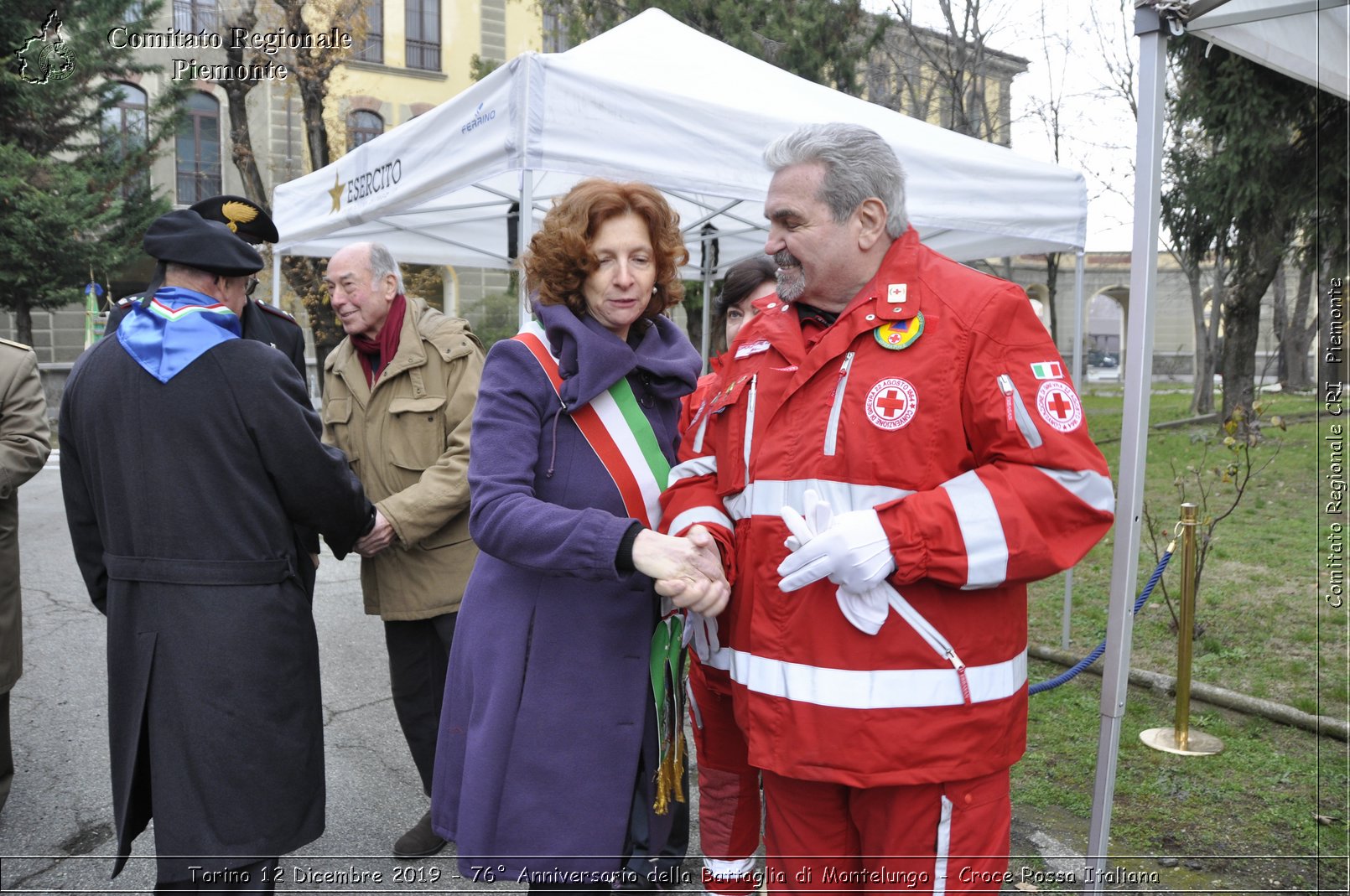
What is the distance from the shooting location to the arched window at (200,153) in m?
24.8

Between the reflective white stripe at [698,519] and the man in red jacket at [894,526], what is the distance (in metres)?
0.04

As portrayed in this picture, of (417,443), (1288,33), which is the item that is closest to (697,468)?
(417,443)

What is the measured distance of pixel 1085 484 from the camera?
67.9 inches

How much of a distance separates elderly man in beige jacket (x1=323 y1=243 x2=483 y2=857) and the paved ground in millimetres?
229

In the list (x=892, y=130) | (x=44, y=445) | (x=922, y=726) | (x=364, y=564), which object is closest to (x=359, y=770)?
(x=364, y=564)

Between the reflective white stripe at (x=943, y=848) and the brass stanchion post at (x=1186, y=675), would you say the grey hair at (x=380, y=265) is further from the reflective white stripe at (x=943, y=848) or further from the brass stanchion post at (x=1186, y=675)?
the brass stanchion post at (x=1186, y=675)

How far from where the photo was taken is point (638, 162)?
3807mm

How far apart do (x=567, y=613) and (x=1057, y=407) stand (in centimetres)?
103

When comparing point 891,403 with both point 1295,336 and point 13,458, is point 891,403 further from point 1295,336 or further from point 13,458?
point 1295,336

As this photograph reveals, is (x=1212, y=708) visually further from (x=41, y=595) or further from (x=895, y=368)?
(x=41, y=595)

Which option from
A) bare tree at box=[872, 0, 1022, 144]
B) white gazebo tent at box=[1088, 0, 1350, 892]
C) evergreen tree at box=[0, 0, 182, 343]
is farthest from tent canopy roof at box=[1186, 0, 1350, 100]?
evergreen tree at box=[0, 0, 182, 343]

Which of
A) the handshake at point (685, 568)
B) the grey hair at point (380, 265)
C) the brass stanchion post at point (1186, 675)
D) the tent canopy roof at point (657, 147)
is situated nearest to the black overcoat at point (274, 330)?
the grey hair at point (380, 265)

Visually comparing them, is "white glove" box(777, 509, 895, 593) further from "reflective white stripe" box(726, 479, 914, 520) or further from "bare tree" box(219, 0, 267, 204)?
"bare tree" box(219, 0, 267, 204)

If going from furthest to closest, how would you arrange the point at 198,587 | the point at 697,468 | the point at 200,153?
1. the point at 200,153
2. the point at 198,587
3. the point at 697,468
